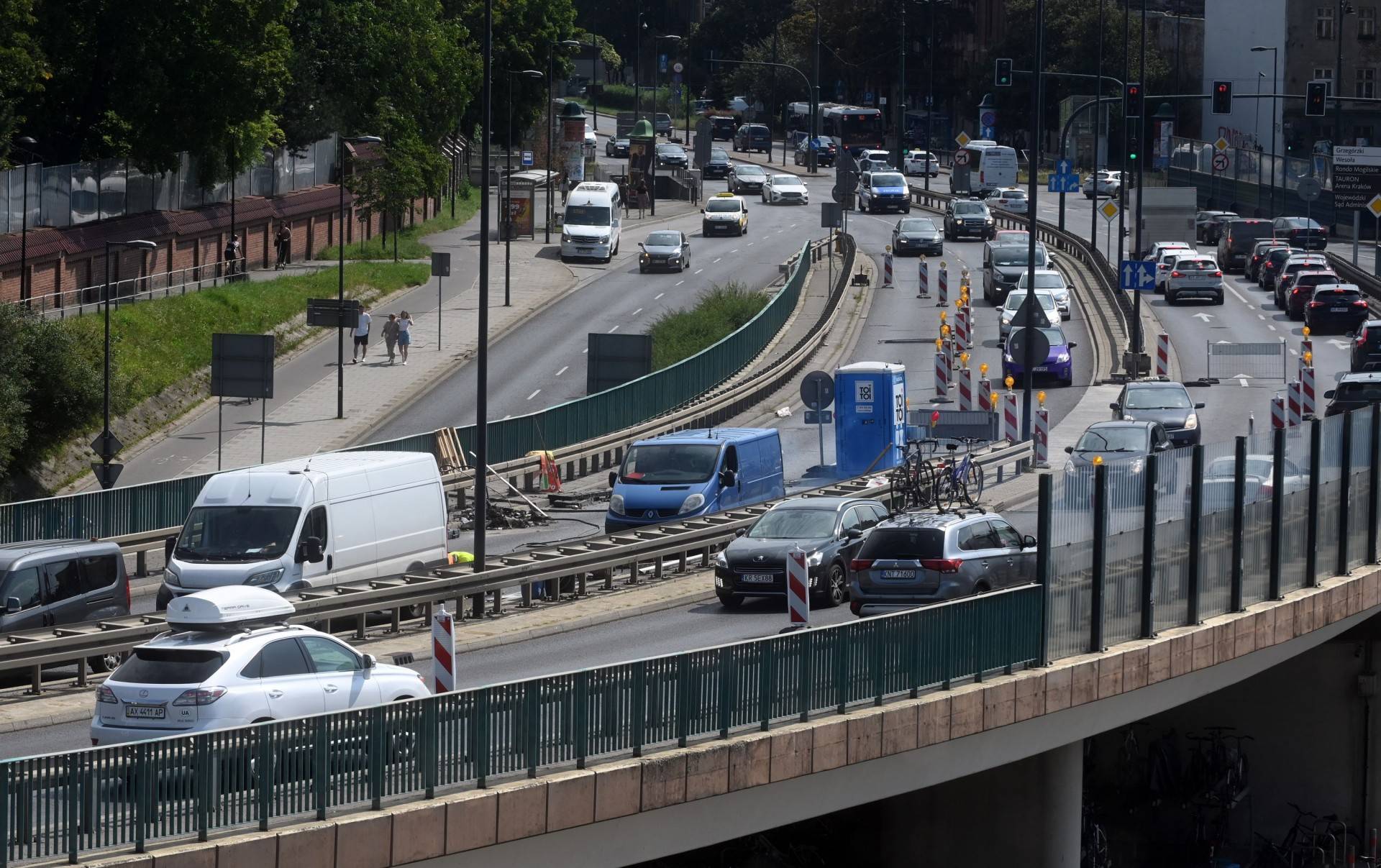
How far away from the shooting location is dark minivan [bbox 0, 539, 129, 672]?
2223cm

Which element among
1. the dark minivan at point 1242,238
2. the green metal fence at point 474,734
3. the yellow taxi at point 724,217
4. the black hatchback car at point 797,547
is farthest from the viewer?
the yellow taxi at point 724,217

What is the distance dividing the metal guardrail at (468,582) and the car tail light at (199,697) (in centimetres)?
559

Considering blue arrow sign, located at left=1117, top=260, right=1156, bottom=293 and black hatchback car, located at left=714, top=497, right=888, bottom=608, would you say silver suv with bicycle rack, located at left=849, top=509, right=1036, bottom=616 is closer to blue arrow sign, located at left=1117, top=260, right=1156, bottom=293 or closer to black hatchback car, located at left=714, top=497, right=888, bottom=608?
black hatchback car, located at left=714, top=497, right=888, bottom=608

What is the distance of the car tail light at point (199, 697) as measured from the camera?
48.4 ft

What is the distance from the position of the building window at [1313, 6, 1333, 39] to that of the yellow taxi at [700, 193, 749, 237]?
137ft

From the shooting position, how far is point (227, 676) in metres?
15.0

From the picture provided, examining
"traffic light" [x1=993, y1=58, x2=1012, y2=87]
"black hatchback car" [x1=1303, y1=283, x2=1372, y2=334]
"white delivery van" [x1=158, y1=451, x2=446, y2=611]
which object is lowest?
"white delivery van" [x1=158, y1=451, x2=446, y2=611]

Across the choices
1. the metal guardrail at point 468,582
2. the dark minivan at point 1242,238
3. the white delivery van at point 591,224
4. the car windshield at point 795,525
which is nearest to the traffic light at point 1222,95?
the dark minivan at point 1242,238

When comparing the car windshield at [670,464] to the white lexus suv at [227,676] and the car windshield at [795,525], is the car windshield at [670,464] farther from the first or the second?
the white lexus suv at [227,676]

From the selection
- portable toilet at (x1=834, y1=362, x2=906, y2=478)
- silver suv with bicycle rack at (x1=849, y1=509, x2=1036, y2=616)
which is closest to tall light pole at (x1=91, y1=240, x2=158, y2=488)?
portable toilet at (x1=834, y1=362, x2=906, y2=478)

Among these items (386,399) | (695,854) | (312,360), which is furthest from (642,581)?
(312,360)

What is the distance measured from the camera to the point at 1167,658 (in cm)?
2070

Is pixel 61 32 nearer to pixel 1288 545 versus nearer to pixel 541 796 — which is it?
pixel 1288 545

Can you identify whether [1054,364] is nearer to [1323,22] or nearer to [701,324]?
[701,324]
